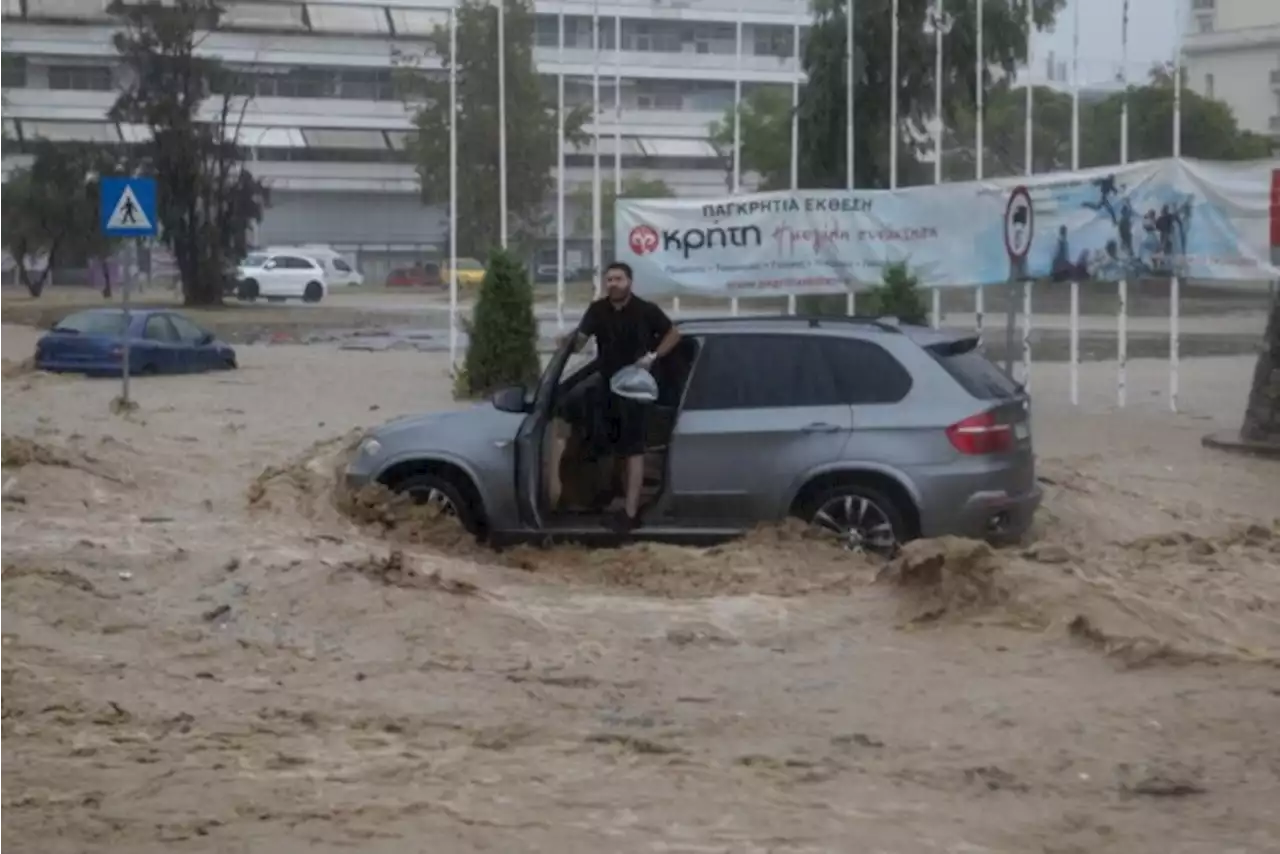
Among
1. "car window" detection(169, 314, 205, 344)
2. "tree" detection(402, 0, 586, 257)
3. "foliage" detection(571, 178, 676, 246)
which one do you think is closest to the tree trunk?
"car window" detection(169, 314, 205, 344)

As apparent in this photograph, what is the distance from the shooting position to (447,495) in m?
12.4

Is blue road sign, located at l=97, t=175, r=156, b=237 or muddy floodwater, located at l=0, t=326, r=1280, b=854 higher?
blue road sign, located at l=97, t=175, r=156, b=237

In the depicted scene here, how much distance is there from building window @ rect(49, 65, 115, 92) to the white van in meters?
7.58

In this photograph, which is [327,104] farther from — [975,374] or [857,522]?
[857,522]

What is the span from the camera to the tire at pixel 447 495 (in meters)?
12.4

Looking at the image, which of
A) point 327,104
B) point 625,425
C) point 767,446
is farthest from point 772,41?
point 625,425

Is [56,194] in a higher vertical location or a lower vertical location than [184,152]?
lower

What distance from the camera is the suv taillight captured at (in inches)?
467

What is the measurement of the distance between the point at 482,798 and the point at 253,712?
161 centimetres

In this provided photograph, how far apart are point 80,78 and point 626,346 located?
60.1 meters

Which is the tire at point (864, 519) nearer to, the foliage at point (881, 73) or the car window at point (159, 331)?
the foliage at point (881, 73)

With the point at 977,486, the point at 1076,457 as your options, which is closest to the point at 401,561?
the point at 977,486

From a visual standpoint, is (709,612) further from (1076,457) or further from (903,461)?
(1076,457)

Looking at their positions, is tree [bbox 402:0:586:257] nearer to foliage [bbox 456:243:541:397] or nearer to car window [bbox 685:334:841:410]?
foliage [bbox 456:243:541:397]
